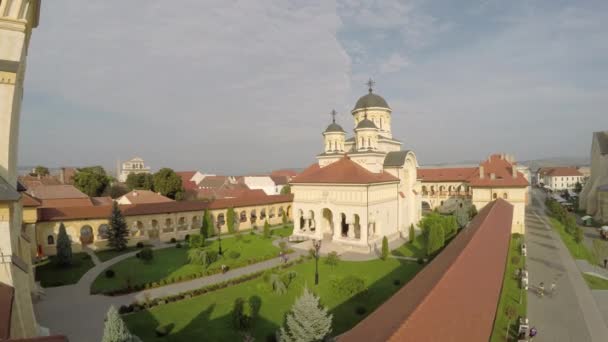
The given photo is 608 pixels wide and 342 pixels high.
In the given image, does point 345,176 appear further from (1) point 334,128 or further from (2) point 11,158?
(2) point 11,158

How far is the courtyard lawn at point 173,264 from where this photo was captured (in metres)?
18.0

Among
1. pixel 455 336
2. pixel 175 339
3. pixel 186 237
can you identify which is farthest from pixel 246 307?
pixel 186 237

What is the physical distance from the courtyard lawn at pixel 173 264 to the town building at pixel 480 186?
21631 millimetres

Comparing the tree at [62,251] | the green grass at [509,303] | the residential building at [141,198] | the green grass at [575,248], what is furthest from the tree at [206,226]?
the green grass at [575,248]

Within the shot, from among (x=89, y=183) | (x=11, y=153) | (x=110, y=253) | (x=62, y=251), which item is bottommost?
(x=110, y=253)

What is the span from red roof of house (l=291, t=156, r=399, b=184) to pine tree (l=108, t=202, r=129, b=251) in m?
14.4

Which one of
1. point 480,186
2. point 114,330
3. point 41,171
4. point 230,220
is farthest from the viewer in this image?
point 41,171

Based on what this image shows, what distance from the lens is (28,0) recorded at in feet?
27.6

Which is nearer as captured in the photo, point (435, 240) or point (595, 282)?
point (595, 282)

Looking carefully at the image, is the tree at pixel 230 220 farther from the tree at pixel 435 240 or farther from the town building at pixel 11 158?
the town building at pixel 11 158

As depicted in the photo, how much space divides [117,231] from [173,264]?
7.30 meters

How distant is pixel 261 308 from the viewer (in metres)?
14.2

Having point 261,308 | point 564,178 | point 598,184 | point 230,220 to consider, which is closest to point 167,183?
point 230,220

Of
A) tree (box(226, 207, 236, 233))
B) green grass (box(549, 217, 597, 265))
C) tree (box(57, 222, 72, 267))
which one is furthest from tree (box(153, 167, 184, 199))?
green grass (box(549, 217, 597, 265))
